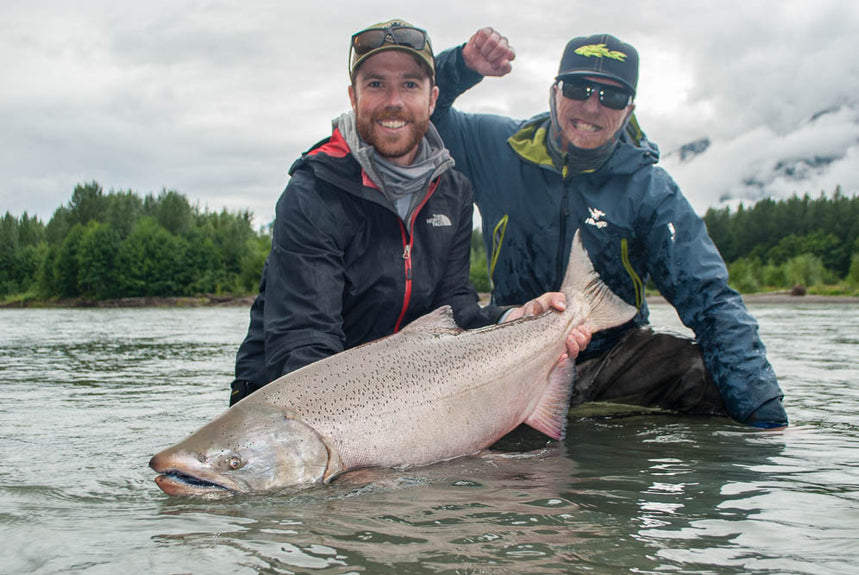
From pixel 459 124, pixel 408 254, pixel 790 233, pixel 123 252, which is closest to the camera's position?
pixel 408 254

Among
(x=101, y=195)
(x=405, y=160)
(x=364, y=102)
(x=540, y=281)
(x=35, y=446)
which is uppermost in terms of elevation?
(x=101, y=195)

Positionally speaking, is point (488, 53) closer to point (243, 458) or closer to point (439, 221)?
point (439, 221)

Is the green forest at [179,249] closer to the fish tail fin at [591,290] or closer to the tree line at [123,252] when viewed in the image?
the tree line at [123,252]

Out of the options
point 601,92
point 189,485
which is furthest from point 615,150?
point 189,485

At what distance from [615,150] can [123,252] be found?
69476 millimetres

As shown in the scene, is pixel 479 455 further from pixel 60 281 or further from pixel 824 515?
pixel 60 281

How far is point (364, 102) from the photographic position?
166 inches

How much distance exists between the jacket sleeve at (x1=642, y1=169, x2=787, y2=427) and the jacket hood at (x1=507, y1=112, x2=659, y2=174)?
0.16 m

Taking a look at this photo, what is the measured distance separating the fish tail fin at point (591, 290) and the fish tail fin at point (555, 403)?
0.36 metres

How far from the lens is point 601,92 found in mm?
4992

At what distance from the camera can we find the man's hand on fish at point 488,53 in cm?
510

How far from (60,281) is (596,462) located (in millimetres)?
72104

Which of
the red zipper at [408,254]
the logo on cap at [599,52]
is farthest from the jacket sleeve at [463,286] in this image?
the logo on cap at [599,52]

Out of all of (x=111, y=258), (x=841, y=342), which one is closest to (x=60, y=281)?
(x=111, y=258)
